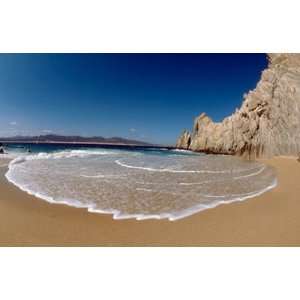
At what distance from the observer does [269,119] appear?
8.88 metres

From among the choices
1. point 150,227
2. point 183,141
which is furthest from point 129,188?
point 183,141

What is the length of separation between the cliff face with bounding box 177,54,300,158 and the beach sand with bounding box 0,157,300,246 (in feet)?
11.0

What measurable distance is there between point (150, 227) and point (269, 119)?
8457 millimetres

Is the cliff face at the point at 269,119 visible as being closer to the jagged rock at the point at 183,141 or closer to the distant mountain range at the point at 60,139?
the jagged rock at the point at 183,141

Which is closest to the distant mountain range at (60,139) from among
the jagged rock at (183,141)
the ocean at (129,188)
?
the ocean at (129,188)

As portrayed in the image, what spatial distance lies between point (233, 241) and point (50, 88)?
15.3ft

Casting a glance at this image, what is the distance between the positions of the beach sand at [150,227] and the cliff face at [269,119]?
11.0 ft

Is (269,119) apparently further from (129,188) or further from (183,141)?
(129,188)

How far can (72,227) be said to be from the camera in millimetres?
2725

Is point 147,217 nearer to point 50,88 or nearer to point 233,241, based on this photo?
point 233,241

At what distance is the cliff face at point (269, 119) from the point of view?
260 inches

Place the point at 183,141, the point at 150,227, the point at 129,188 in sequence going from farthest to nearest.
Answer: the point at 183,141, the point at 129,188, the point at 150,227

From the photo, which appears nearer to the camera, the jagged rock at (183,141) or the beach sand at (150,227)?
the beach sand at (150,227)

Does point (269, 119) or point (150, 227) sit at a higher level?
point (269, 119)
